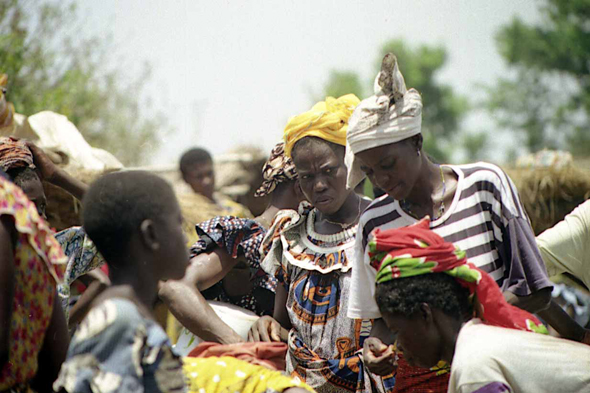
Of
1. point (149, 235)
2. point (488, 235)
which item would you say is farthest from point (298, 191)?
point (149, 235)

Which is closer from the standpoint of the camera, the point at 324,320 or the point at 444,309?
the point at 444,309

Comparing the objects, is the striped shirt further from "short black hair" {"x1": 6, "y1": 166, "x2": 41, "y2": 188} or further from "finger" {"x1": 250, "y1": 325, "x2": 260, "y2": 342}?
"short black hair" {"x1": 6, "y1": 166, "x2": 41, "y2": 188}

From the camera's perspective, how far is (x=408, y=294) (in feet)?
8.13

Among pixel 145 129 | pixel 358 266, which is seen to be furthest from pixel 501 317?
pixel 145 129

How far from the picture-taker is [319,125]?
3.56 metres

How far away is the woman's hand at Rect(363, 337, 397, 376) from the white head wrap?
811mm

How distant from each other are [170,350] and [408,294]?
0.85 meters

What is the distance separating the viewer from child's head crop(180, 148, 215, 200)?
8289 mm

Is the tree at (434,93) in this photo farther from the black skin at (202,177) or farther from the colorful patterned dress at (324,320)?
the colorful patterned dress at (324,320)

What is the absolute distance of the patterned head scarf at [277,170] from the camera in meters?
4.06

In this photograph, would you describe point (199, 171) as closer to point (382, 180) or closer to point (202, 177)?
point (202, 177)

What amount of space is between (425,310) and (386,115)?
898mm

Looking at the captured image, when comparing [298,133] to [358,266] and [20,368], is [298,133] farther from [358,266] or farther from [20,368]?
[20,368]

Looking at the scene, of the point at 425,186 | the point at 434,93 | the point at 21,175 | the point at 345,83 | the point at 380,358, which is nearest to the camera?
the point at 380,358
